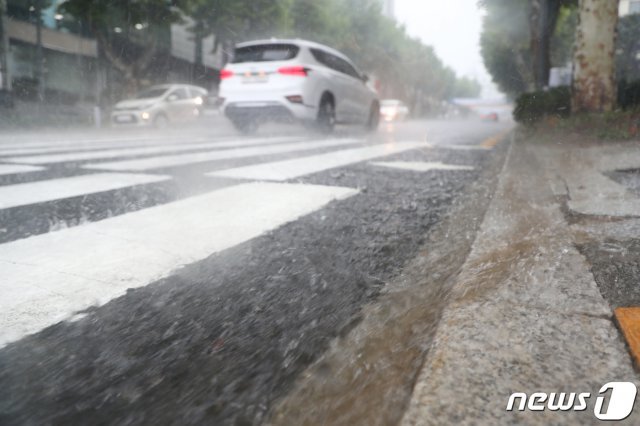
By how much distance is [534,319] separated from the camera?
1.17 metres

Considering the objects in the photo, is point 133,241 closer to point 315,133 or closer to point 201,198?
point 201,198

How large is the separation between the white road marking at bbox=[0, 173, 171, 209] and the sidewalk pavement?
240 cm

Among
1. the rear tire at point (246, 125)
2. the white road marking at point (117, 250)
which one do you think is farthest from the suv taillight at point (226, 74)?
the white road marking at point (117, 250)

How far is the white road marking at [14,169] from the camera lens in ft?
13.3

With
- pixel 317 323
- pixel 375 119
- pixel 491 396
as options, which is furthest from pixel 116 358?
pixel 375 119

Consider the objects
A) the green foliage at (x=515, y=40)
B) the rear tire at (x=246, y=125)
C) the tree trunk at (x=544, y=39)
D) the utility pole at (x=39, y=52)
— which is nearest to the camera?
the rear tire at (x=246, y=125)

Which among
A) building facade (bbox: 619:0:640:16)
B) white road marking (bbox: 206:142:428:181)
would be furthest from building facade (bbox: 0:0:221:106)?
building facade (bbox: 619:0:640:16)

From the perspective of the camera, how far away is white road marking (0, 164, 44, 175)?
4.06 m

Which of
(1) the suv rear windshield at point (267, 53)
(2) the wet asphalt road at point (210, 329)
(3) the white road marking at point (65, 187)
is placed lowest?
(2) the wet asphalt road at point (210, 329)

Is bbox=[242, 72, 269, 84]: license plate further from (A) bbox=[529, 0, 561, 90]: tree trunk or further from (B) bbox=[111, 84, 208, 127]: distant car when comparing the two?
(A) bbox=[529, 0, 561, 90]: tree trunk

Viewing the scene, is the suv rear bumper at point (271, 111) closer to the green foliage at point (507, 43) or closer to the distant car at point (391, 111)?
the green foliage at point (507, 43)

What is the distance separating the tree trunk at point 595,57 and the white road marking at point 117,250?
19.1 feet

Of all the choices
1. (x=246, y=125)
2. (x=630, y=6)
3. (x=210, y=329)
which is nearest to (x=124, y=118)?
(x=246, y=125)

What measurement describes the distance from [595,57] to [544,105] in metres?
1.52
